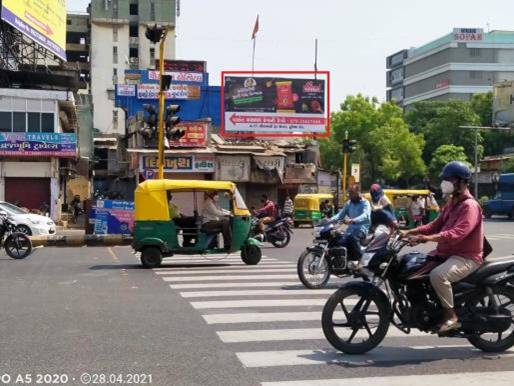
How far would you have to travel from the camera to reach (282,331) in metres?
7.62

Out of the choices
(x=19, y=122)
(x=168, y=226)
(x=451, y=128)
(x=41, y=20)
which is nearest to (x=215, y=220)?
(x=168, y=226)

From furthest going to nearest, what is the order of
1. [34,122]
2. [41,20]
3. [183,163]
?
1. [41,20]
2. [183,163]
3. [34,122]

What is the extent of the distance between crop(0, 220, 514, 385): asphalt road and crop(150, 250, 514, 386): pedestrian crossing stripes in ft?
0.04

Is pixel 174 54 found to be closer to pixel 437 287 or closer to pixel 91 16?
pixel 91 16

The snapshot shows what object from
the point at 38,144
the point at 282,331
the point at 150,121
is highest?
the point at 150,121

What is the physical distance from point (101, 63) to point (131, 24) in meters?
6.44

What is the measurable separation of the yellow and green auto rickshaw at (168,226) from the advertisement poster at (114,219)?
9.30 m

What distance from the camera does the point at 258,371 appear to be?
590cm

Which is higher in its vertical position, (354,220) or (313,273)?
(354,220)

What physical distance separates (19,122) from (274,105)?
1618 cm

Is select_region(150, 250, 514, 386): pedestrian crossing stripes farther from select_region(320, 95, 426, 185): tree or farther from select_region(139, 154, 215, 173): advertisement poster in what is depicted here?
select_region(320, 95, 426, 185): tree

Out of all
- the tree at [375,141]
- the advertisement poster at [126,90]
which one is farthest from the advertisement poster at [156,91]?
the tree at [375,141]

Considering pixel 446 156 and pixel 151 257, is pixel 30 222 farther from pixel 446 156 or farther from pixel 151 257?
pixel 446 156

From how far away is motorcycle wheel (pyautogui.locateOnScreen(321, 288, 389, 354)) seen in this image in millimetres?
6473
